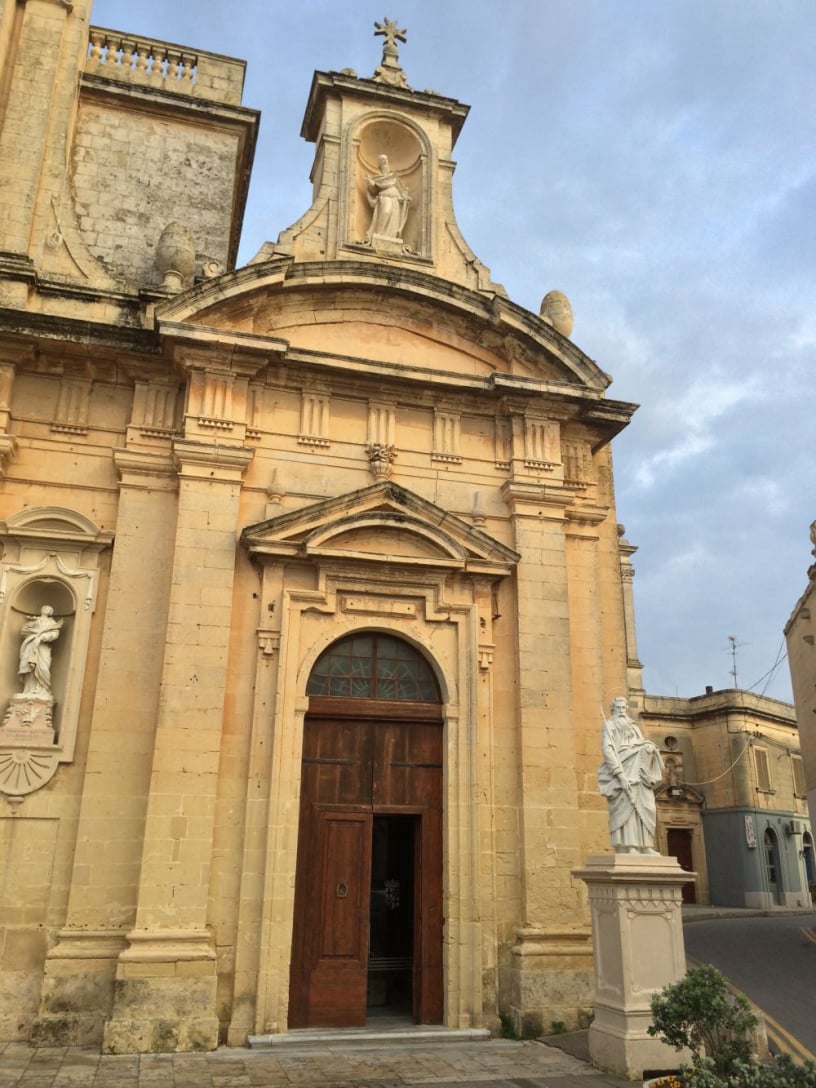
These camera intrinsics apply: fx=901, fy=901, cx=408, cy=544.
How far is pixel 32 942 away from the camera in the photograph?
30.0ft

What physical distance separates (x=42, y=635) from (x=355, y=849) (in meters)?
4.27

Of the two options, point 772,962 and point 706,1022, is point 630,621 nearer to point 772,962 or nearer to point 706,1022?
point 772,962

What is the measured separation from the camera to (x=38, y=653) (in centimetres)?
1005

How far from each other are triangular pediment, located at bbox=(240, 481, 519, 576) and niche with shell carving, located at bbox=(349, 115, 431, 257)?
4.09 meters

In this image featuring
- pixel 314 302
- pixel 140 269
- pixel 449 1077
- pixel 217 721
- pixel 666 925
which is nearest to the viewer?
pixel 449 1077

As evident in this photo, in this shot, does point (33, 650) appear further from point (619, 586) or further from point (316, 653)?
point (619, 586)

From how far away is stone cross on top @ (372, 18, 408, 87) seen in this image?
46.3 ft

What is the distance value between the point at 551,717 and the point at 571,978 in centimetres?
289

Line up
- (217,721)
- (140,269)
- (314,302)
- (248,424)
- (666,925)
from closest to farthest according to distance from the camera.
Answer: (666,925) < (217,721) < (248,424) < (314,302) < (140,269)

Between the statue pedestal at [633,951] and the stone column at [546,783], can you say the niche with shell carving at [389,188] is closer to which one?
the stone column at [546,783]

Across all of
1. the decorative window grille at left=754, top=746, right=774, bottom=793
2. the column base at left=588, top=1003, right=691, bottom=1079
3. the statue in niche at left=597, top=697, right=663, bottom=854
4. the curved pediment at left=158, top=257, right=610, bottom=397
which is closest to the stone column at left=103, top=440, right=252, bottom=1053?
the curved pediment at left=158, top=257, right=610, bottom=397

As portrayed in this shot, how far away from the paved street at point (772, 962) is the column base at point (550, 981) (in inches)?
76.9

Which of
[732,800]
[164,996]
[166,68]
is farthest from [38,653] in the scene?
[732,800]

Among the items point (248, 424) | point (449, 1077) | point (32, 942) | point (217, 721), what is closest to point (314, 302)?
point (248, 424)
